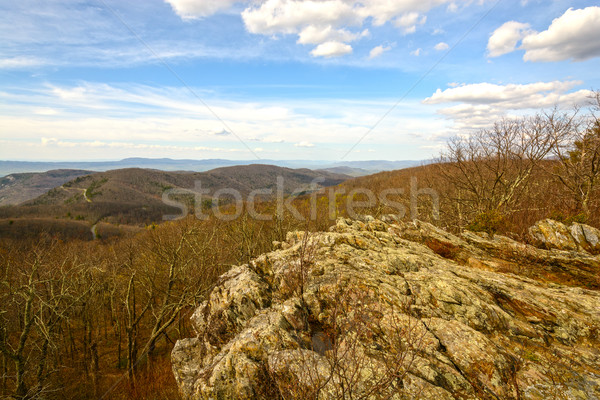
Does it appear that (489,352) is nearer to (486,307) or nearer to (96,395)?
(486,307)

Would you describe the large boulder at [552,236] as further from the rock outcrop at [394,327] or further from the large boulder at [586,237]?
the rock outcrop at [394,327]

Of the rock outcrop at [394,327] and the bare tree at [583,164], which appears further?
the bare tree at [583,164]

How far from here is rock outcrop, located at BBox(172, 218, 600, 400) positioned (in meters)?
5.43

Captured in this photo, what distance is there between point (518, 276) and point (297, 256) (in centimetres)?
786

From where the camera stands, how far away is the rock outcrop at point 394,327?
543 cm

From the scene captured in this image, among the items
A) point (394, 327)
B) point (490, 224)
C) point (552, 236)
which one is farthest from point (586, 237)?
point (394, 327)

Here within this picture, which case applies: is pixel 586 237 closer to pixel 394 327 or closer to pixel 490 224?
pixel 490 224

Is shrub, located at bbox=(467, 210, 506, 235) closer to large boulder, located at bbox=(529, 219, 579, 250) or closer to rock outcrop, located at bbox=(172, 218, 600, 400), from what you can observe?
large boulder, located at bbox=(529, 219, 579, 250)

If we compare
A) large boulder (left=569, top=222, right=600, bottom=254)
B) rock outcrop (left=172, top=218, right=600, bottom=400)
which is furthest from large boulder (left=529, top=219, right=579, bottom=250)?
rock outcrop (left=172, top=218, right=600, bottom=400)

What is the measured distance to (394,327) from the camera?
21.6 ft

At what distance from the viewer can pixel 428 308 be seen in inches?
287

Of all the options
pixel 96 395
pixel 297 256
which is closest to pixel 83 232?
pixel 96 395

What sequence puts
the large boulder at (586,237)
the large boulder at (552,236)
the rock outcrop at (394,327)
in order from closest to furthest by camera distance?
the rock outcrop at (394,327) → the large boulder at (586,237) → the large boulder at (552,236)

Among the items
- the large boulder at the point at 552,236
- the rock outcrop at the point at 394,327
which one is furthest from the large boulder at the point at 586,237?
the rock outcrop at the point at 394,327
